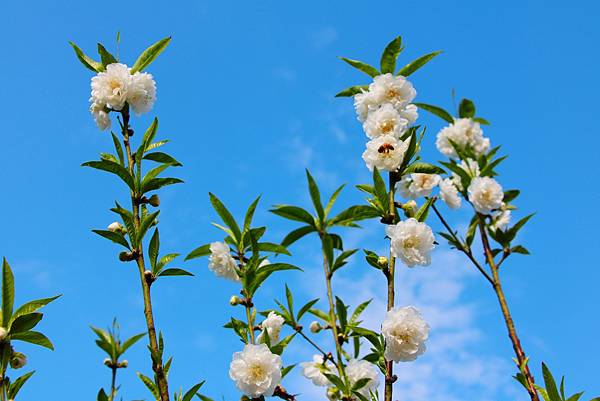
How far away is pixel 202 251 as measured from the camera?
7.47 feet

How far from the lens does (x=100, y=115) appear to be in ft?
8.42

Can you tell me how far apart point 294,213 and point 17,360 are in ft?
3.61

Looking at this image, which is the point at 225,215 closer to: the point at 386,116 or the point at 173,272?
the point at 173,272

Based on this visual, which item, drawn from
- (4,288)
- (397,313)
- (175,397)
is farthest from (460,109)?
(4,288)

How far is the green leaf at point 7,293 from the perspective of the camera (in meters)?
1.99

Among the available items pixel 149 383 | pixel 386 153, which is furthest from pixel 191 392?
pixel 386 153

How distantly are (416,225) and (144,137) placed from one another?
121 cm

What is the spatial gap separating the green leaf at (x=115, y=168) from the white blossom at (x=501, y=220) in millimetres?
2129

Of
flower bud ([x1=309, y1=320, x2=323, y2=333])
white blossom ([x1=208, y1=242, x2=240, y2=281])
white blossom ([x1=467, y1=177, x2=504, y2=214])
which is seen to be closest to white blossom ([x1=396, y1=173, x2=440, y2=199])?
white blossom ([x1=467, y1=177, x2=504, y2=214])

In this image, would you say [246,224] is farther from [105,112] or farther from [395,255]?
[105,112]

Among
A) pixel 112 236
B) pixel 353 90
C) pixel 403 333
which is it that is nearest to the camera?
pixel 403 333

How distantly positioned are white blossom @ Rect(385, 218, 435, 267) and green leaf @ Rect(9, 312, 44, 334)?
1283 millimetres

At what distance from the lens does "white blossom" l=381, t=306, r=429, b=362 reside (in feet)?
6.63

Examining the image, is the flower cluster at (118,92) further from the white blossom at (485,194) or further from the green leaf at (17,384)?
the white blossom at (485,194)
